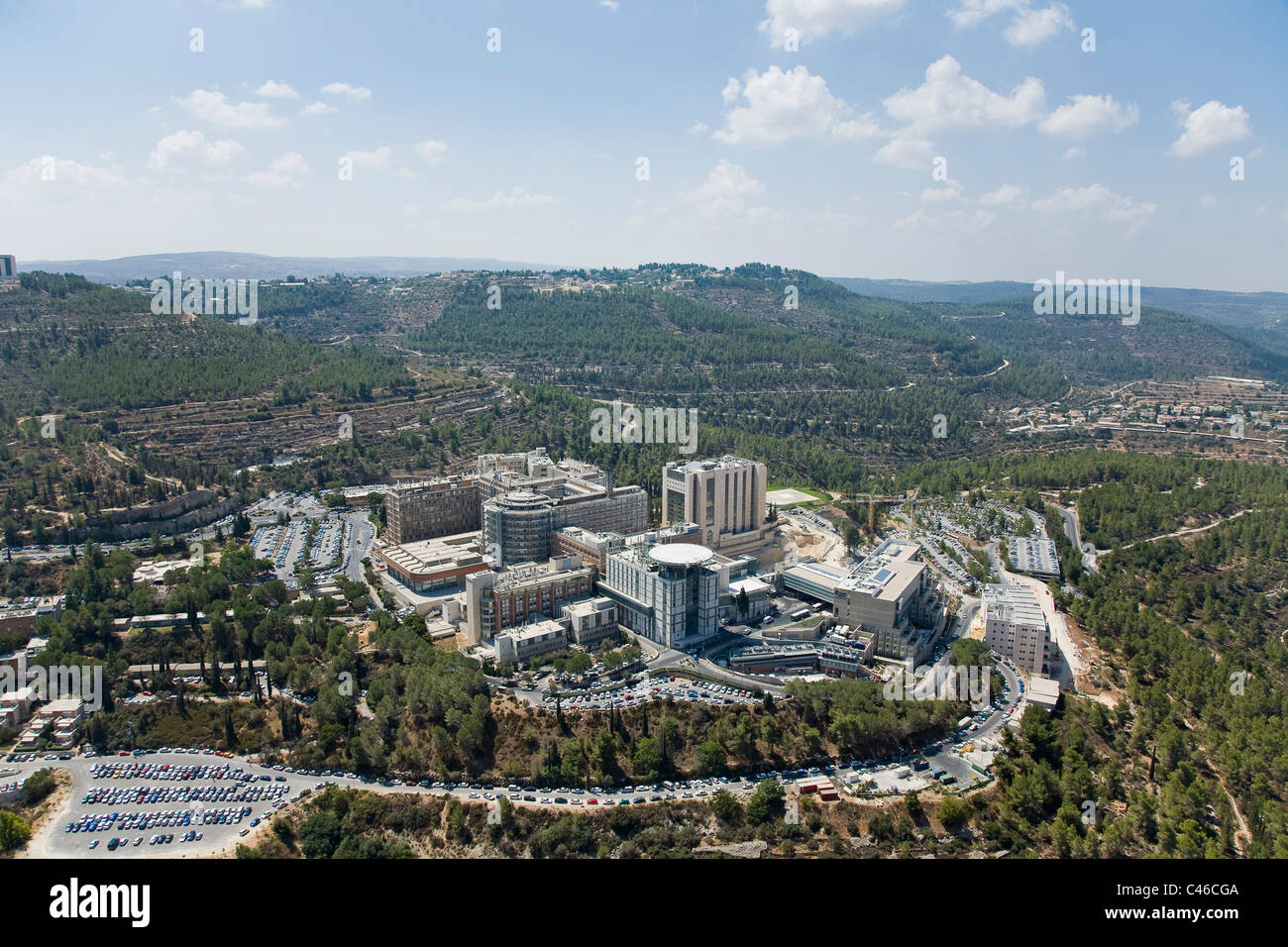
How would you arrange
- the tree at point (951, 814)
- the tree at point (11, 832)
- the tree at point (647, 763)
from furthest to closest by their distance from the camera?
the tree at point (647, 763), the tree at point (951, 814), the tree at point (11, 832)

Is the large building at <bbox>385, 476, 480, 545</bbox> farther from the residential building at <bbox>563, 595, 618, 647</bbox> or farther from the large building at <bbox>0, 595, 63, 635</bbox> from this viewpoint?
the large building at <bbox>0, 595, 63, 635</bbox>

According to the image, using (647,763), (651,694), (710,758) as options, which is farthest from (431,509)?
(710,758)

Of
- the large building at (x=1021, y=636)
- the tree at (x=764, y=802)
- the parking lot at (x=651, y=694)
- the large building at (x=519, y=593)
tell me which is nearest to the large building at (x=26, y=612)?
the large building at (x=519, y=593)

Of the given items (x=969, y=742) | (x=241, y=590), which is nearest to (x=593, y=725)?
(x=969, y=742)

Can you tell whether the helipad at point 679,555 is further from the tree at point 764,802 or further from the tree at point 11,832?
the tree at point 11,832

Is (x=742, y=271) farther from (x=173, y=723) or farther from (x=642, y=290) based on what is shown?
(x=173, y=723)
